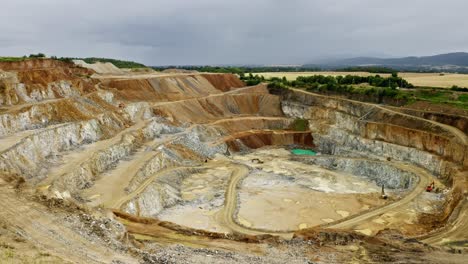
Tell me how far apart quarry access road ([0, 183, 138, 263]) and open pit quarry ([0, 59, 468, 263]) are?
10 centimetres

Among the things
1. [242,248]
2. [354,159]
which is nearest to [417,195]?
[354,159]

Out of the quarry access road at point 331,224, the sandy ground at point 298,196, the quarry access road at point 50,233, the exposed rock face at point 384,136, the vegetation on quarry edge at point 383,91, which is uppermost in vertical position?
the vegetation on quarry edge at point 383,91

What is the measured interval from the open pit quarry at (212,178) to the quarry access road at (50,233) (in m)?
0.10

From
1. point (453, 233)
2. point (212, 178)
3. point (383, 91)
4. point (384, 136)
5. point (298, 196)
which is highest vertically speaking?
point (383, 91)

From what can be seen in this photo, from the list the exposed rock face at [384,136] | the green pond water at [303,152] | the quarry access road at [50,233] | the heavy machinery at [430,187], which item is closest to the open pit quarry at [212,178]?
the quarry access road at [50,233]

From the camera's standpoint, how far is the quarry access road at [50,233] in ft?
66.3

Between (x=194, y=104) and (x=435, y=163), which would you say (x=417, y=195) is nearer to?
(x=435, y=163)

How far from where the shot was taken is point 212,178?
54625mm

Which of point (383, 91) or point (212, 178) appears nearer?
point (212, 178)

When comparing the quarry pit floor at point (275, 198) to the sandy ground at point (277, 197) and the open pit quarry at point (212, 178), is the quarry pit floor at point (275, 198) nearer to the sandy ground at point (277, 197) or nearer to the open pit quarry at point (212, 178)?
the sandy ground at point (277, 197)

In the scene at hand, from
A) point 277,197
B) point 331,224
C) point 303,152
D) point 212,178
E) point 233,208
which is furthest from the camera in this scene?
point 303,152

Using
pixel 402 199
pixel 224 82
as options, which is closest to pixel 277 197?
pixel 402 199

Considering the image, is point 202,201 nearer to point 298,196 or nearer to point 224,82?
point 298,196

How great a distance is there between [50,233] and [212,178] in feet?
108
